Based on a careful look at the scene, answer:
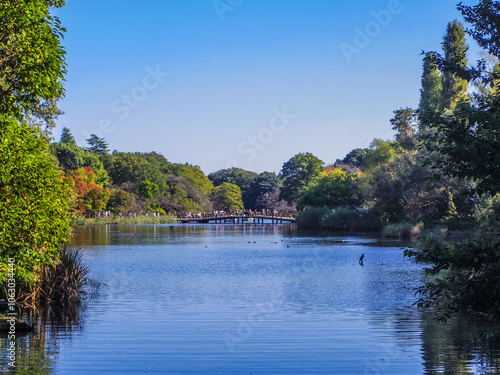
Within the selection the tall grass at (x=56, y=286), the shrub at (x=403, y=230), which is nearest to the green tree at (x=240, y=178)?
the shrub at (x=403, y=230)

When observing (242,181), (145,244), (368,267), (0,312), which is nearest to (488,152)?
(0,312)

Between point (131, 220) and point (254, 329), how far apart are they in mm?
68795

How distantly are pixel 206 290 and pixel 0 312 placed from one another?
7778mm

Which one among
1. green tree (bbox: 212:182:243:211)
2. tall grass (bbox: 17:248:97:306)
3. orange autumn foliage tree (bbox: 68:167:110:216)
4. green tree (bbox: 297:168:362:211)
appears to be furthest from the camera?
green tree (bbox: 212:182:243:211)

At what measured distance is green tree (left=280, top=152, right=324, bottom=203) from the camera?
8844 cm

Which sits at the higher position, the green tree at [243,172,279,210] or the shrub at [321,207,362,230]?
the green tree at [243,172,279,210]

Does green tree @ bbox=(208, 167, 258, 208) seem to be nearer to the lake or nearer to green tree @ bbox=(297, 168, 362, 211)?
green tree @ bbox=(297, 168, 362, 211)

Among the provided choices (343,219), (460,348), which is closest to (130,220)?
(343,219)

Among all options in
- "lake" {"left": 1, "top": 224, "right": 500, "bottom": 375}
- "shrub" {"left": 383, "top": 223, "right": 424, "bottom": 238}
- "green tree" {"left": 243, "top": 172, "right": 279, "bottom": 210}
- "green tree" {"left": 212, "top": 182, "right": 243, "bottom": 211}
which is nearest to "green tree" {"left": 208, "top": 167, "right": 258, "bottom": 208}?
"green tree" {"left": 243, "top": 172, "right": 279, "bottom": 210}

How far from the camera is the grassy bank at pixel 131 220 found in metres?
73.1

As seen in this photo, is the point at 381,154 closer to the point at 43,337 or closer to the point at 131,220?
the point at 131,220

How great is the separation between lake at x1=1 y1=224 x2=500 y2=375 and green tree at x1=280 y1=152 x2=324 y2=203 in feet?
209

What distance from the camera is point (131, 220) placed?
79188 millimetres

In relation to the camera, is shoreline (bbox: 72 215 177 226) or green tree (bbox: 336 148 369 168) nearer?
shoreline (bbox: 72 215 177 226)
